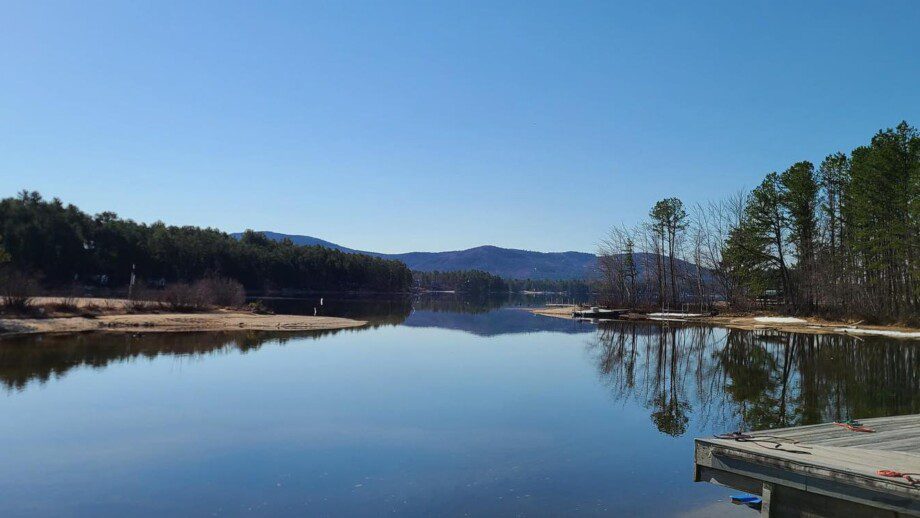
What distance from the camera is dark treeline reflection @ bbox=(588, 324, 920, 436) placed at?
54.2ft

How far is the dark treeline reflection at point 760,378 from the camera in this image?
16.5 m

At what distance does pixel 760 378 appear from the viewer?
2358 cm

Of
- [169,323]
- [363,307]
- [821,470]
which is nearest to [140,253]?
[363,307]

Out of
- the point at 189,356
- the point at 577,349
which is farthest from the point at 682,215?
the point at 189,356

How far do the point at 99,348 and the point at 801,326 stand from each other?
5070cm

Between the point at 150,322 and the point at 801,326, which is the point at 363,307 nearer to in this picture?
the point at 150,322

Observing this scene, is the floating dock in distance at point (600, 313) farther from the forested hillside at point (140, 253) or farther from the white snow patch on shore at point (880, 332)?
the forested hillside at point (140, 253)

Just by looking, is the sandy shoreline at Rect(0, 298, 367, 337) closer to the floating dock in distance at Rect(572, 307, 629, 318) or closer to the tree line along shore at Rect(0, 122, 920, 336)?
the tree line along shore at Rect(0, 122, 920, 336)

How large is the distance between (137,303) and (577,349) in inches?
1476

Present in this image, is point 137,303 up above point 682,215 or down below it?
below

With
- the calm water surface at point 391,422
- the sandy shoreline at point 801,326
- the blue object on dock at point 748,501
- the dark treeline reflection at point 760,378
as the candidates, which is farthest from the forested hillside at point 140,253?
the sandy shoreline at point 801,326

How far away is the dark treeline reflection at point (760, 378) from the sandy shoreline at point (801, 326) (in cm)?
281

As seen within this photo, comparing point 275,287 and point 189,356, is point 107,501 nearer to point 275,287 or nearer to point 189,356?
point 189,356

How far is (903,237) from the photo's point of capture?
4412 cm
